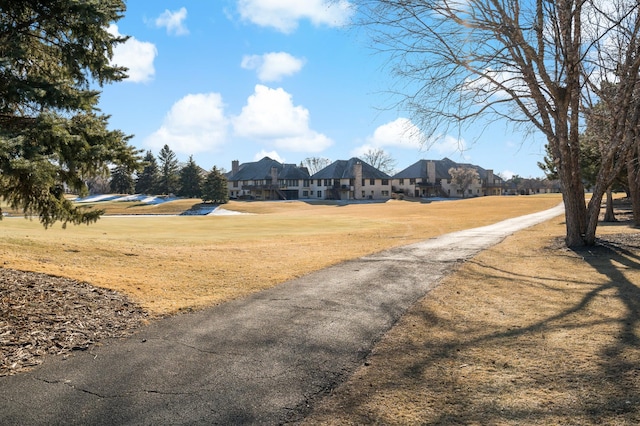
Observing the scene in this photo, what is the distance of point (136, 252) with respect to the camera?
14203mm

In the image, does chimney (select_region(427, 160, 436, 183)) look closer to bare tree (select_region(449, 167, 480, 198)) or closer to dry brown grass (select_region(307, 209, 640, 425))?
bare tree (select_region(449, 167, 480, 198))

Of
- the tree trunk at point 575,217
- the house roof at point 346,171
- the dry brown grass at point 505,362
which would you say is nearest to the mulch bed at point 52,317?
the dry brown grass at point 505,362

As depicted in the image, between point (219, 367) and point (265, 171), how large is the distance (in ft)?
314

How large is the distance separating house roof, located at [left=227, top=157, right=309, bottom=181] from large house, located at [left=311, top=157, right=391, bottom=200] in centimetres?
453

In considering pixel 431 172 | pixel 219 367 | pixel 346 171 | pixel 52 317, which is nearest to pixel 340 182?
pixel 346 171

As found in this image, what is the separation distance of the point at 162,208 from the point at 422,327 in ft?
206

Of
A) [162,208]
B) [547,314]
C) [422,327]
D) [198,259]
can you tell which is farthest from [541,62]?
[162,208]

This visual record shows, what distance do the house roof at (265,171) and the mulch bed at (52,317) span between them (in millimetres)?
90662

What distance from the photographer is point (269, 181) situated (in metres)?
98.8

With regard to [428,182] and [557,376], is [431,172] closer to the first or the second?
[428,182]

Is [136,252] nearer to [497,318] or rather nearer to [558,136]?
[497,318]

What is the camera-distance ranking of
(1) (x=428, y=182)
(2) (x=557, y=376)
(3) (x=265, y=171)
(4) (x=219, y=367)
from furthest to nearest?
(1) (x=428, y=182), (3) (x=265, y=171), (4) (x=219, y=367), (2) (x=557, y=376)

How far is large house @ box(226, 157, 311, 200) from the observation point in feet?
321

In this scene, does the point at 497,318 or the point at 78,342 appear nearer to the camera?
the point at 78,342
